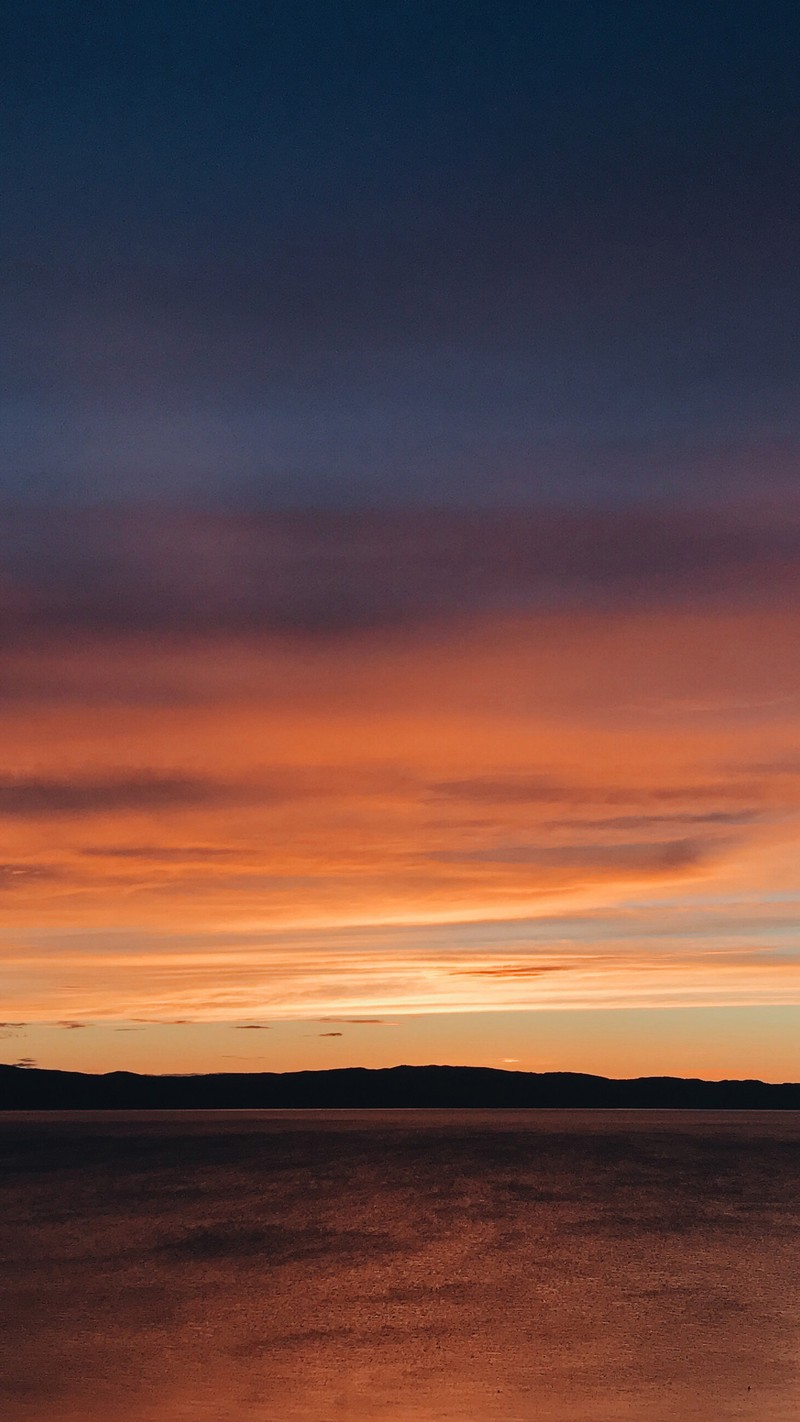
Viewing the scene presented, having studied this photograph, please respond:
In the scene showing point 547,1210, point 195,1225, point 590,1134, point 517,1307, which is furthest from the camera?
point 590,1134

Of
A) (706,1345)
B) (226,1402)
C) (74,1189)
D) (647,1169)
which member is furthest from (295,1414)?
(647,1169)

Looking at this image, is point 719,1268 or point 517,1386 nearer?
point 517,1386

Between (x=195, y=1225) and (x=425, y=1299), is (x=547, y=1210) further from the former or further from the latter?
(x=425, y=1299)

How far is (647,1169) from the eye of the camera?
11562 cm

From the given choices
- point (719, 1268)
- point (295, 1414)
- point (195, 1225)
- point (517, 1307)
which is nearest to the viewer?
point (295, 1414)

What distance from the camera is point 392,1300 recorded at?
4116 centimetres

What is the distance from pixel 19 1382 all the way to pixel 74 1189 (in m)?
57.3

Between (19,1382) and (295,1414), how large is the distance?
6.20 m

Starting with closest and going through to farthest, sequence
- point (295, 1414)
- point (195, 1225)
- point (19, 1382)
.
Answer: point (295, 1414) → point (19, 1382) → point (195, 1225)

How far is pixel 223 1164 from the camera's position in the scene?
107 m

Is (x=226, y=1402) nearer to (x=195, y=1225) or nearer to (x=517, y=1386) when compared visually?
(x=517, y=1386)

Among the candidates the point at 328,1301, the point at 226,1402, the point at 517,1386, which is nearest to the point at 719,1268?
the point at 328,1301

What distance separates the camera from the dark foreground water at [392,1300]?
27.1 m

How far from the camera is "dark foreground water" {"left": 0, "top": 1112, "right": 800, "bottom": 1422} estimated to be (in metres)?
27.1
